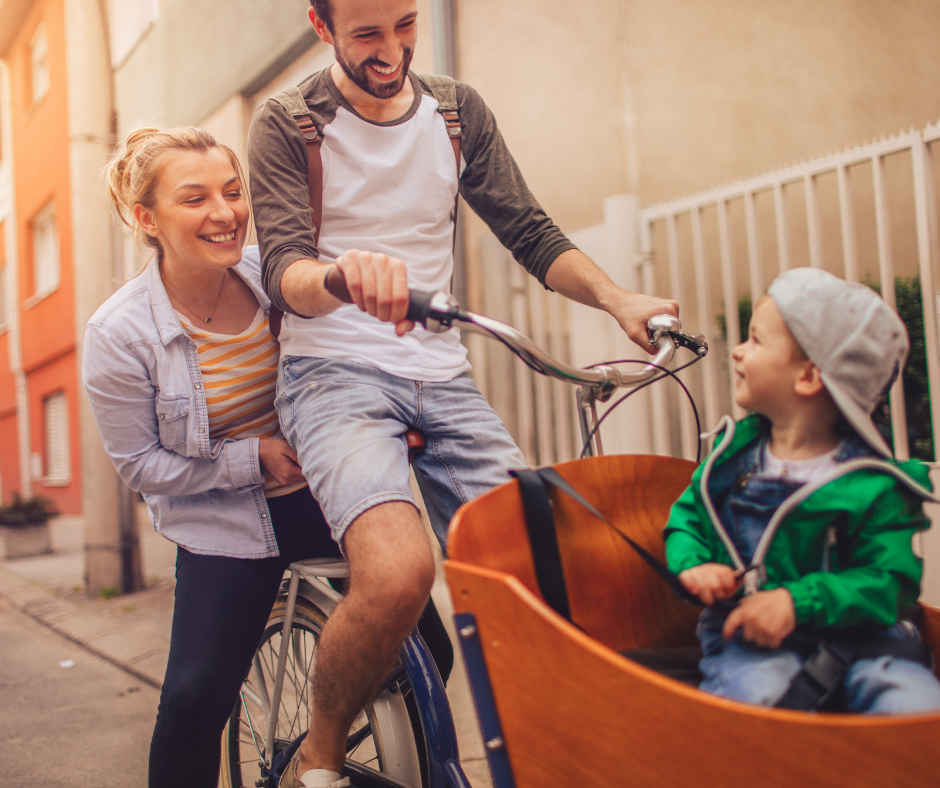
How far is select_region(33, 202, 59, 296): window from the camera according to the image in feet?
32.3

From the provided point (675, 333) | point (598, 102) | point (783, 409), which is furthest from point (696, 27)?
point (783, 409)

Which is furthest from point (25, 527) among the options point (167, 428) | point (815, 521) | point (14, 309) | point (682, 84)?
point (815, 521)

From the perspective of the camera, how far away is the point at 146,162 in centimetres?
173

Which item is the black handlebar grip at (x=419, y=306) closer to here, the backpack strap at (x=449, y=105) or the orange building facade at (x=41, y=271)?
the backpack strap at (x=449, y=105)

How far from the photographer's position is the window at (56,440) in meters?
9.92

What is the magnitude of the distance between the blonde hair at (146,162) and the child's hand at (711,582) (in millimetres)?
1406

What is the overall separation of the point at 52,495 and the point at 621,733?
36.2 ft

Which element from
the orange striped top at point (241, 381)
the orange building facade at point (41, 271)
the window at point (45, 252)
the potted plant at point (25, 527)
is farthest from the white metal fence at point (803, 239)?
the window at point (45, 252)

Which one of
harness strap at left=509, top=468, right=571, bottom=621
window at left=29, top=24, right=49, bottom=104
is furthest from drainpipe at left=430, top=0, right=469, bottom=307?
window at left=29, top=24, right=49, bottom=104

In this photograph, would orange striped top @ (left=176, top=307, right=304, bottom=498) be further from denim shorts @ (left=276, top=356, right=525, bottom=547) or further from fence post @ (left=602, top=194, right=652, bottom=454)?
fence post @ (left=602, top=194, right=652, bottom=454)

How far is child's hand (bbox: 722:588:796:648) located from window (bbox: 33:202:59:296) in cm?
1052

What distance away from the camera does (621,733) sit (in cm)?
82

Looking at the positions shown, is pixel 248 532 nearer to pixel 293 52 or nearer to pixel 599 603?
pixel 599 603

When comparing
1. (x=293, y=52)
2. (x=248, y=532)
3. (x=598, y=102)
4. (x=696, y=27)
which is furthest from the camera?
(x=293, y=52)
